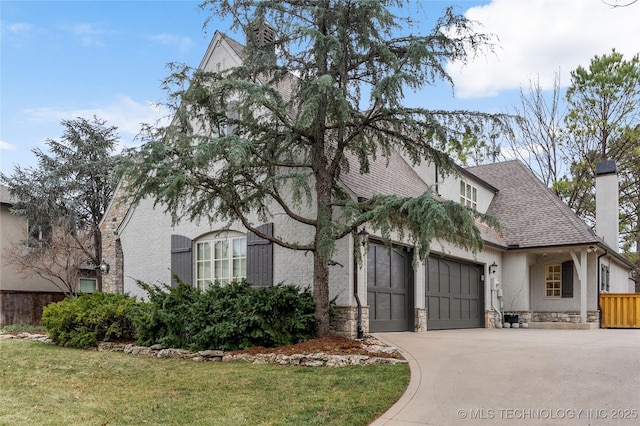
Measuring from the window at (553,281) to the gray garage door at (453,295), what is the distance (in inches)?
122

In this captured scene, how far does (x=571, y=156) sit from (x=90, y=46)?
74.4 ft

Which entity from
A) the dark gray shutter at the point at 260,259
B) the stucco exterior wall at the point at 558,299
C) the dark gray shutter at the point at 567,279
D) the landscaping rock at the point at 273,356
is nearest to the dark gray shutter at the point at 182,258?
the dark gray shutter at the point at 260,259

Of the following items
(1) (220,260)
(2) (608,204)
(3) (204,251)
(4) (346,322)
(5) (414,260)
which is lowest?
(4) (346,322)

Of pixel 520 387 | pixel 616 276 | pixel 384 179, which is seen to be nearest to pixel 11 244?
pixel 384 179

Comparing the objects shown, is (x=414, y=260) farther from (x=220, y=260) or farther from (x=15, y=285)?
(x=15, y=285)

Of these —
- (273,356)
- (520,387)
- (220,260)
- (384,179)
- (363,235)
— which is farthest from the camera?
(384,179)

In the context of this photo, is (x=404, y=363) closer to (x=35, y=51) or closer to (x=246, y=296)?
(x=246, y=296)

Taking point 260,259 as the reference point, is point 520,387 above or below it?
below

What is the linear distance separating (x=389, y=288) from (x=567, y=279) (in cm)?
884

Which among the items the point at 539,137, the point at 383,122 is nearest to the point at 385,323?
the point at 383,122

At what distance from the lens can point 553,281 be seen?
18.0 metres

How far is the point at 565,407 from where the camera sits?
5.36 metres

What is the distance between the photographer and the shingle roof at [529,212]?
16.8 meters

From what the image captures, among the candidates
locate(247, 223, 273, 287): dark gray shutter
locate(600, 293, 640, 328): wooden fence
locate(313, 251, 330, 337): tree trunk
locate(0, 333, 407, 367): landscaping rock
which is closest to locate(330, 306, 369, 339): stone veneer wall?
locate(313, 251, 330, 337): tree trunk
